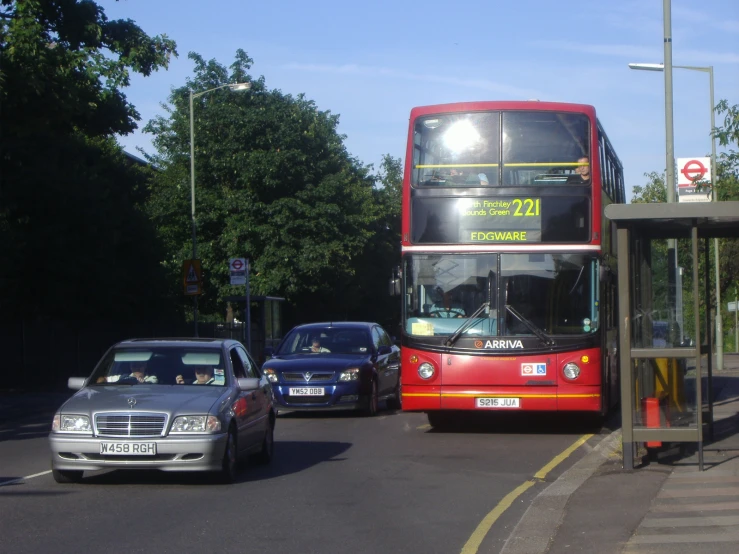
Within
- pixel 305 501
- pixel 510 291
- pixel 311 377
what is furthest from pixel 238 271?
pixel 305 501

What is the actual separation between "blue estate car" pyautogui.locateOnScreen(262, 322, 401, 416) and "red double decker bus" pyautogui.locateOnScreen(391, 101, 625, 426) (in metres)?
3.18

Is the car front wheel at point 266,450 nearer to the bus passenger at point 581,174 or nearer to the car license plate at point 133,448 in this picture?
the car license plate at point 133,448

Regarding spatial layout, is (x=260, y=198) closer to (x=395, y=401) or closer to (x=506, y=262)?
(x=395, y=401)

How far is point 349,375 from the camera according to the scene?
61.0 ft

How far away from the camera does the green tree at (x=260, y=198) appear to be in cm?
4588

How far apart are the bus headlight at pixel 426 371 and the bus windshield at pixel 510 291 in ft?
1.62

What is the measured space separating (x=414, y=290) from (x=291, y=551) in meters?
8.08

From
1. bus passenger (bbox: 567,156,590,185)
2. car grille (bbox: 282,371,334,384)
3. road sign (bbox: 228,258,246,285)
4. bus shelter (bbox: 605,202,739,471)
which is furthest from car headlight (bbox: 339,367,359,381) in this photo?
road sign (bbox: 228,258,246,285)

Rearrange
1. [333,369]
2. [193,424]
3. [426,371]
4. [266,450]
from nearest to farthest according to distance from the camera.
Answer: [193,424] < [266,450] < [426,371] < [333,369]

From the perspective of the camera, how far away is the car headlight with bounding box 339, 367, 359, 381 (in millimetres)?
18547

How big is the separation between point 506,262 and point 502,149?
1591mm

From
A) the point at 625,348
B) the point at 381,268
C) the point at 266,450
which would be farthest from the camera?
the point at 381,268

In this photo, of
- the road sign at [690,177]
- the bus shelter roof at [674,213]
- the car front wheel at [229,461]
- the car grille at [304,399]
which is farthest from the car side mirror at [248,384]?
the road sign at [690,177]

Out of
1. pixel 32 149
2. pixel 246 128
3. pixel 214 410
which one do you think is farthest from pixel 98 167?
pixel 214 410
